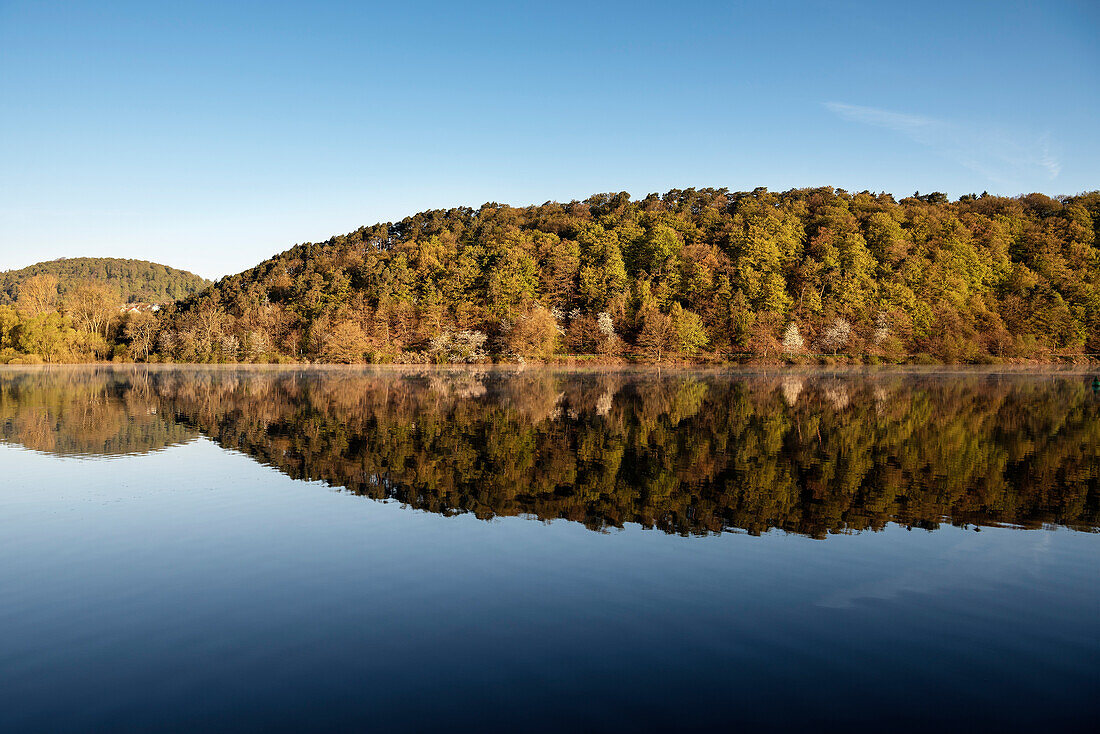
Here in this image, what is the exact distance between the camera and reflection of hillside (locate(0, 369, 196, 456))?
21.4 metres

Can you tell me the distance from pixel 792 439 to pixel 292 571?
16732mm

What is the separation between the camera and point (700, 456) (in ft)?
61.1

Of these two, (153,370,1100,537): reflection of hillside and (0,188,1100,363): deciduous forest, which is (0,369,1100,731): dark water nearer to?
(153,370,1100,537): reflection of hillside

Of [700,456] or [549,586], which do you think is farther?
[700,456]

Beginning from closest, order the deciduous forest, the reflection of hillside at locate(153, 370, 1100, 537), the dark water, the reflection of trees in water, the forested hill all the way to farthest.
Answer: the dark water, the reflection of hillside at locate(153, 370, 1100, 537), the reflection of trees in water, the deciduous forest, the forested hill

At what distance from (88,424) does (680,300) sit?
3516 inches

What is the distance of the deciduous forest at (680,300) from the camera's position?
93000mm

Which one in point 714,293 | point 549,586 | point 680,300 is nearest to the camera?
point 549,586

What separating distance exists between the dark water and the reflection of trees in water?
0.15 meters

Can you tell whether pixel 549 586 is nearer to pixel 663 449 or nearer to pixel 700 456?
pixel 700 456

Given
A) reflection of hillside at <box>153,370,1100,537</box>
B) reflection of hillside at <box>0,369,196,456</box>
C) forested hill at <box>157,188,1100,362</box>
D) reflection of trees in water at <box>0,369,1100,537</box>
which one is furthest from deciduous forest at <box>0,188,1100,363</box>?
reflection of hillside at <box>153,370,1100,537</box>

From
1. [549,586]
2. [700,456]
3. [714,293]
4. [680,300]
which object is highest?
[714,293]

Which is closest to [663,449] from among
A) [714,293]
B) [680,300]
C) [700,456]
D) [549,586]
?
[700,456]

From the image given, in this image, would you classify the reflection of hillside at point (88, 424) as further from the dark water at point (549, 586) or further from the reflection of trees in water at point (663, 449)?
the dark water at point (549, 586)
